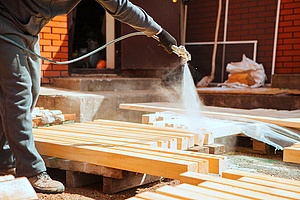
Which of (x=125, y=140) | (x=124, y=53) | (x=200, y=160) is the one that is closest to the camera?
Answer: (x=200, y=160)

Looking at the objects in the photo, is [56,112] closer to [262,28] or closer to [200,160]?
[200,160]

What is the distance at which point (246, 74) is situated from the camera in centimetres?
727

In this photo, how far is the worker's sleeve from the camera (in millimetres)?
2682

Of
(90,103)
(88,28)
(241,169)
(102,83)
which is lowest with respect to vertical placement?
(241,169)

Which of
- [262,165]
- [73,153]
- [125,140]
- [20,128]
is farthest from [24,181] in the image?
[262,165]

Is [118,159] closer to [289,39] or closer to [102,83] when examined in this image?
[102,83]

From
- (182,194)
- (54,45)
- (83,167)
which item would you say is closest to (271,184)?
(182,194)

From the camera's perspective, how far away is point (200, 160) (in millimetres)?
2510

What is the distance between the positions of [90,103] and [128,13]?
2353 mm

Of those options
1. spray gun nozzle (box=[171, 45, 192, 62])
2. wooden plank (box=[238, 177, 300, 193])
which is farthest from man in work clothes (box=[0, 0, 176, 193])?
wooden plank (box=[238, 177, 300, 193])

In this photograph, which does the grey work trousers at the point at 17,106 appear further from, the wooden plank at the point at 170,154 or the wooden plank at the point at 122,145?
the wooden plank at the point at 170,154

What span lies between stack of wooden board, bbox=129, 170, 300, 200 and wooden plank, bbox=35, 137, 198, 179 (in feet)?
0.42

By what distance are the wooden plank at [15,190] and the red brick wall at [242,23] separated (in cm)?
A: 639

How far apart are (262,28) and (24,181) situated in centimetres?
671
